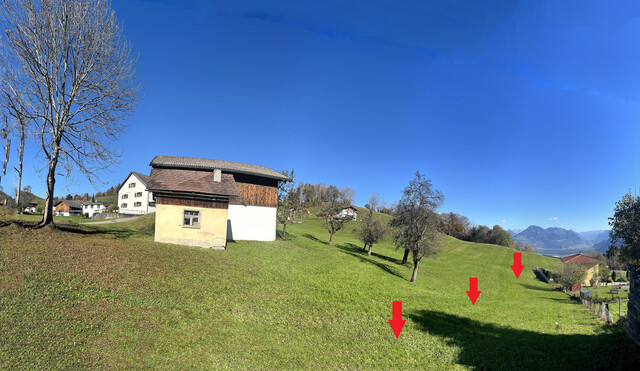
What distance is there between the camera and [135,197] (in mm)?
66938

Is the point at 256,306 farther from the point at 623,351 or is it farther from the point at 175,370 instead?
the point at 623,351

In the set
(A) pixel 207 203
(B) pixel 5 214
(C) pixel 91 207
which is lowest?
(C) pixel 91 207

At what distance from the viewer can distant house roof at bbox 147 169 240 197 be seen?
906 inches

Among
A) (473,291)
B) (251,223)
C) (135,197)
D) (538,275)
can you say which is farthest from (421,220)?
(135,197)

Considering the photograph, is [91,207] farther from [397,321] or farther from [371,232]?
[397,321]

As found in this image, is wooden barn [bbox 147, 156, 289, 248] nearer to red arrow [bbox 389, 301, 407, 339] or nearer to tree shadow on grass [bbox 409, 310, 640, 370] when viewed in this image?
red arrow [bbox 389, 301, 407, 339]

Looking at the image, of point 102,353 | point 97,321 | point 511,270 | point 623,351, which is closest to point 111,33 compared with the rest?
point 97,321

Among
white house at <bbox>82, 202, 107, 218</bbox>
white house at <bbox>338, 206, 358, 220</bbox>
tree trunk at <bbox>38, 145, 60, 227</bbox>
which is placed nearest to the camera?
tree trunk at <bbox>38, 145, 60, 227</bbox>

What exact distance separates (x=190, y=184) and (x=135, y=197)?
179ft

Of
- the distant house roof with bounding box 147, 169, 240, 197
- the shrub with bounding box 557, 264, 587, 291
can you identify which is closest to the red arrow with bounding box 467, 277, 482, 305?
the shrub with bounding box 557, 264, 587, 291

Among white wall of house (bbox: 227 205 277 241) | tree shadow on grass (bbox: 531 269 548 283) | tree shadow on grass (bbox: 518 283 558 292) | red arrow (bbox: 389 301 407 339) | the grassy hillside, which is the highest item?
white wall of house (bbox: 227 205 277 241)

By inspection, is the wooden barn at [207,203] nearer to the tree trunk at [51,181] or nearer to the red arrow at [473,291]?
the tree trunk at [51,181]

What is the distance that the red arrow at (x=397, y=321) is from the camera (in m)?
13.6

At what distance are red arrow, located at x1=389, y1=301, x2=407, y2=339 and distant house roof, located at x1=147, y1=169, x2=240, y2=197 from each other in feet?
51.7
